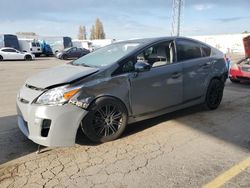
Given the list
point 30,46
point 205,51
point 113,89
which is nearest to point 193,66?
point 205,51

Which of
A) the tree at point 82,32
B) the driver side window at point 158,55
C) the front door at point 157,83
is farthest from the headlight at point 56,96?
the tree at point 82,32

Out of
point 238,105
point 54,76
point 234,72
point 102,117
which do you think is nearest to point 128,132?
point 102,117

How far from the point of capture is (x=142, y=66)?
4.53 meters

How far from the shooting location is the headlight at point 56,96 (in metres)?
3.83

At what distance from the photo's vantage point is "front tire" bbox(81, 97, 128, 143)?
4.08m

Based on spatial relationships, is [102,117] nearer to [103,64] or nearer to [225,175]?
[103,64]

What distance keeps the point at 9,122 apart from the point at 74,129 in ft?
6.94

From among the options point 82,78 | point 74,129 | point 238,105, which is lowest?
point 238,105

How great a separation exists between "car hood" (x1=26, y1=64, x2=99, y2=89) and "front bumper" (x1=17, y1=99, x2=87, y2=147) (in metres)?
0.34

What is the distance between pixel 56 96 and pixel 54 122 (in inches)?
13.3

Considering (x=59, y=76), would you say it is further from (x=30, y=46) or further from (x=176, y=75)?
(x=30, y=46)

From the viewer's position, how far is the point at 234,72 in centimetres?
1030

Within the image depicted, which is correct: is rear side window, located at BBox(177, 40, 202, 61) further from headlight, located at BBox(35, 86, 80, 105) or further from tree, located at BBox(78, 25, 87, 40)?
tree, located at BBox(78, 25, 87, 40)

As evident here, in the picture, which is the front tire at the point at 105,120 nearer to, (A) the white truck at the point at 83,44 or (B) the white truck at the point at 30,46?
(B) the white truck at the point at 30,46
